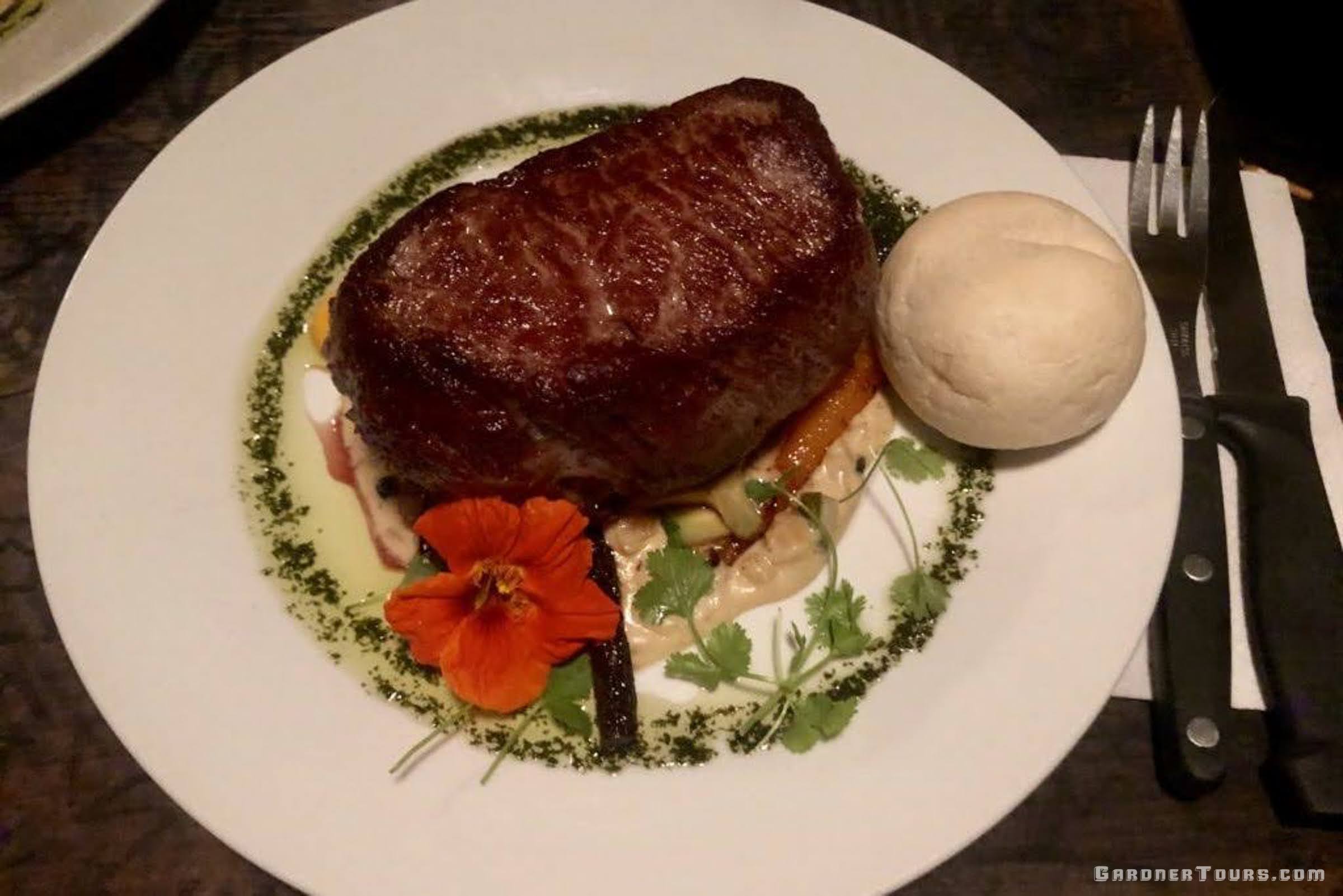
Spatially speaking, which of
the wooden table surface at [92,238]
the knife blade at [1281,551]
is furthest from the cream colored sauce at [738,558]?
the knife blade at [1281,551]

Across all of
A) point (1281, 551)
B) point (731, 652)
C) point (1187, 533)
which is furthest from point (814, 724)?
point (1281, 551)

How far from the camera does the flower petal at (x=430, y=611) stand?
6.10 ft

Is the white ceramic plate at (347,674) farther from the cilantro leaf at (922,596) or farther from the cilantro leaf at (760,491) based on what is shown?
the cilantro leaf at (760,491)

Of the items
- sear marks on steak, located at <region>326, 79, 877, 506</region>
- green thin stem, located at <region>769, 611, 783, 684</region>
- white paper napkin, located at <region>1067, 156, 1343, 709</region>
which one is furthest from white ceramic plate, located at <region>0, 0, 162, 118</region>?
white paper napkin, located at <region>1067, 156, 1343, 709</region>

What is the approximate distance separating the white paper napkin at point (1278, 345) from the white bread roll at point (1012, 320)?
48 cm

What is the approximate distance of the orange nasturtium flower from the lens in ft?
6.18

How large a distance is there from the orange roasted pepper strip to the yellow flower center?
70cm

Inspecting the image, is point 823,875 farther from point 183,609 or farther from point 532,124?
point 532,124

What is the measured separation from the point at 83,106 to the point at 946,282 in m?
2.50

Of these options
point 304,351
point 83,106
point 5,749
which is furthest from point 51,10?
point 5,749

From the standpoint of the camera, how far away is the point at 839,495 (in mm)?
2295

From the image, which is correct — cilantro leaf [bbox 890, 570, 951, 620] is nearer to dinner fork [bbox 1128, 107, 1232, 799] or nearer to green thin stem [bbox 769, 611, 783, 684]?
green thin stem [bbox 769, 611, 783, 684]

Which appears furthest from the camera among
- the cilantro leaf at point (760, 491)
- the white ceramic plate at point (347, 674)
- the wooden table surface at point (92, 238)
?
the cilantro leaf at point (760, 491)

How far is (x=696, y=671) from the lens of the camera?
204 centimetres
